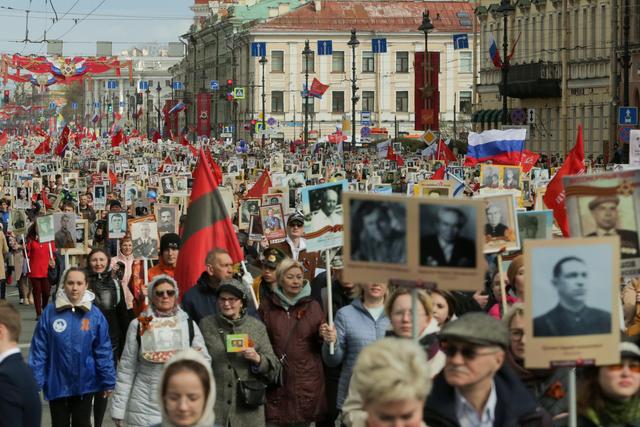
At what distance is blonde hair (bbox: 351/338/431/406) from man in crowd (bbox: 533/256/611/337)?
0.84m

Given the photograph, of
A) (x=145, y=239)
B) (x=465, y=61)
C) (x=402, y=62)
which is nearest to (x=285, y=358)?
(x=145, y=239)

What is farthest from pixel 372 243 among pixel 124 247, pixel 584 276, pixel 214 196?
pixel 124 247

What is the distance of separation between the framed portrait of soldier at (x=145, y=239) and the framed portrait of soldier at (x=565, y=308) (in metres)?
9.98

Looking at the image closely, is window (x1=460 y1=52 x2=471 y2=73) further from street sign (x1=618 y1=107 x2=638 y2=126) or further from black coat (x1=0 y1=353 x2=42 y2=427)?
black coat (x1=0 y1=353 x2=42 y2=427)

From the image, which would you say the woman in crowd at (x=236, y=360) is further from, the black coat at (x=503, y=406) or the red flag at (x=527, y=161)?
the red flag at (x=527, y=161)

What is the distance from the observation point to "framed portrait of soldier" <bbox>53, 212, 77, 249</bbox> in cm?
2091

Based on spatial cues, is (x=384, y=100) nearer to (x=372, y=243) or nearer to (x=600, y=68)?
(x=600, y=68)

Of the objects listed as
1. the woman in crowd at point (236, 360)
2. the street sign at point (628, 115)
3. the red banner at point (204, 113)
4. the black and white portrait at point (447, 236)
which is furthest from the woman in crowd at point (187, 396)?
the red banner at point (204, 113)

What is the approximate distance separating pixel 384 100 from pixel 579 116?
54.7 meters

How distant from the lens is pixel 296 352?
10.3 m

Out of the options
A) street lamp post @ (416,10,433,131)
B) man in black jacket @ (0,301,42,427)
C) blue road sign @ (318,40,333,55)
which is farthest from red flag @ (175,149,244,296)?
blue road sign @ (318,40,333,55)

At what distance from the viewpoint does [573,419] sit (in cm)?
644

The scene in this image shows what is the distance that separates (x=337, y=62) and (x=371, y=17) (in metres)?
3.51

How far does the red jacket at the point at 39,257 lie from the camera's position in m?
22.5
